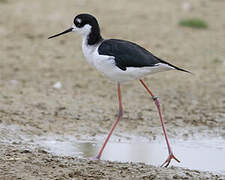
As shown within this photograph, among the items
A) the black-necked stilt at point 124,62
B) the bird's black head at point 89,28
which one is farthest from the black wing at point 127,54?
the bird's black head at point 89,28

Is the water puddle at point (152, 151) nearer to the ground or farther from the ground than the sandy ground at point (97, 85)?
farther from the ground

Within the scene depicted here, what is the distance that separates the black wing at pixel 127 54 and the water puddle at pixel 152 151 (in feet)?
3.04

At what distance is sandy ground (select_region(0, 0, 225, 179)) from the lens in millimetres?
5527

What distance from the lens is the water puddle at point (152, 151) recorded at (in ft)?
19.9

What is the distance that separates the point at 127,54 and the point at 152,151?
109 centimetres

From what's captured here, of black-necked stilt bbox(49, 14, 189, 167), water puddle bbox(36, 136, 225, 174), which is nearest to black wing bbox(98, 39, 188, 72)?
black-necked stilt bbox(49, 14, 189, 167)

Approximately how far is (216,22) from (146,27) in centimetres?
137

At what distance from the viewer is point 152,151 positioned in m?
6.41

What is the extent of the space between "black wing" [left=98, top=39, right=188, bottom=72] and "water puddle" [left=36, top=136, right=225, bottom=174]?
0.93 metres

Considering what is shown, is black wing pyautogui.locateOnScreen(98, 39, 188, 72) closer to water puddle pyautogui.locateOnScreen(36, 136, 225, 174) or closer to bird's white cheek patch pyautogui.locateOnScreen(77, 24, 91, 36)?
bird's white cheek patch pyautogui.locateOnScreen(77, 24, 91, 36)

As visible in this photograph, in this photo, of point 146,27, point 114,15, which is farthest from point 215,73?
point 114,15

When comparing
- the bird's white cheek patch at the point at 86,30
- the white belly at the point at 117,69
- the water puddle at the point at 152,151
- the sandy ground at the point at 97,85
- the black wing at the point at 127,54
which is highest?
the bird's white cheek patch at the point at 86,30

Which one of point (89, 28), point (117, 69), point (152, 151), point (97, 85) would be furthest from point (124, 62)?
point (97, 85)

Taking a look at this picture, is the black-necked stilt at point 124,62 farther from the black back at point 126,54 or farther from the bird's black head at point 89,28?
the bird's black head at point 89,28
